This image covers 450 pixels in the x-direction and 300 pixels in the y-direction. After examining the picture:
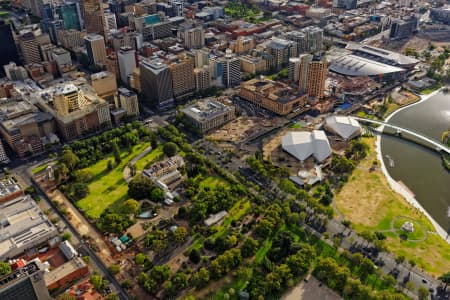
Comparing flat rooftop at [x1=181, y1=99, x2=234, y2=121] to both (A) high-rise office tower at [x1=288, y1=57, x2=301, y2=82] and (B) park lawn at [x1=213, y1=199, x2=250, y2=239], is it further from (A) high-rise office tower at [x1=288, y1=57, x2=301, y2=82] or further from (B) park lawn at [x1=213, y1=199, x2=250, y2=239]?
(B) park lawn at [x1=213, y1=199, x2=250, y2=239]

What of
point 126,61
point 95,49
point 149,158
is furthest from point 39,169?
point 95,49

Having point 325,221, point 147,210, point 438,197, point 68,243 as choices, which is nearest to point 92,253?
point 68,243

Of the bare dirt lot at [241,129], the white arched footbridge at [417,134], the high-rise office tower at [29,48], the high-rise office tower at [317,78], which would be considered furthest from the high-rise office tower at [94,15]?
the white arched footbridge at [417,134]

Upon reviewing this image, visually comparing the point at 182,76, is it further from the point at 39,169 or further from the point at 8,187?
the point at 8,187

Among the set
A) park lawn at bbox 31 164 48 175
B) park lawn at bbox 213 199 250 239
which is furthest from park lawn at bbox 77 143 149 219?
park lawn at bbox 213 199 250 239

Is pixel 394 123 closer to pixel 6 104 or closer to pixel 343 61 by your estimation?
pixel 343 61

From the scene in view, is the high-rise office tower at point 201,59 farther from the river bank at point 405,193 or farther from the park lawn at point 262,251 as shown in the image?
the park lawn at point 262,251

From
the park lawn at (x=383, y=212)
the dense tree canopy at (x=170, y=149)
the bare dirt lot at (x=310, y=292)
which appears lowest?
the bare dirt lot at (x=310, y=292)
